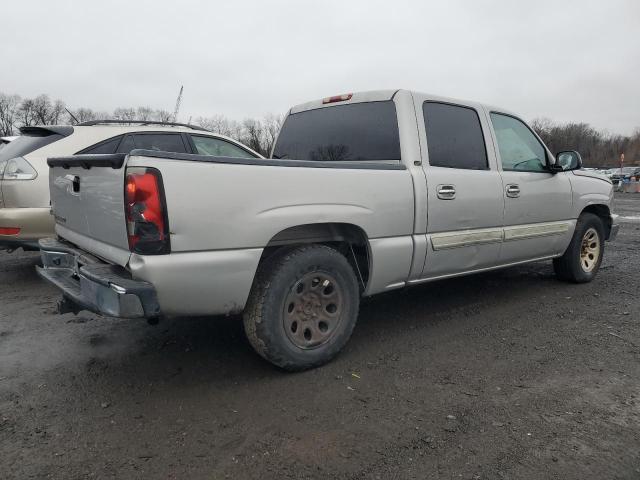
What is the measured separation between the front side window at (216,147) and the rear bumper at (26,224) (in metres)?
1.87

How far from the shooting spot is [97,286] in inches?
102

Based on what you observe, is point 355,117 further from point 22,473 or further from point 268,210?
point 22,473

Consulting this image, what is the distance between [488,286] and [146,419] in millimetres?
4001

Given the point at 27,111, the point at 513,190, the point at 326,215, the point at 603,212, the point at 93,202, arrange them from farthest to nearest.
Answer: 1. the point at 27,111
2. the point at 603,212
3. the point at 513,190
4. the point at 326,215
5. the point at 93,202

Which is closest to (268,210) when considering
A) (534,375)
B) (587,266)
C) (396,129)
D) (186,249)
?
(186,249)

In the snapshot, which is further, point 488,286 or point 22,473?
point 488,286

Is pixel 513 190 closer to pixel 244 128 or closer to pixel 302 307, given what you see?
pixel 302 307

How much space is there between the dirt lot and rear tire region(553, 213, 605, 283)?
0.93 m

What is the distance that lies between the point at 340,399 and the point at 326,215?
112 centimetres

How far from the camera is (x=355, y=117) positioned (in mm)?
3971

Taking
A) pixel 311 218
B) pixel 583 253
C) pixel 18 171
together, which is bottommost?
pixel 583 253

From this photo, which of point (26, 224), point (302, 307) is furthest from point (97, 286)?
point (26, 224)

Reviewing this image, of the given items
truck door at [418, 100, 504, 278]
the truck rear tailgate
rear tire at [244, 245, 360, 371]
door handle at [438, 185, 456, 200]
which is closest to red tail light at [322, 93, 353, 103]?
truck door at [418, 100, 504, 278]

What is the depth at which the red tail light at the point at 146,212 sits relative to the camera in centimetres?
244
